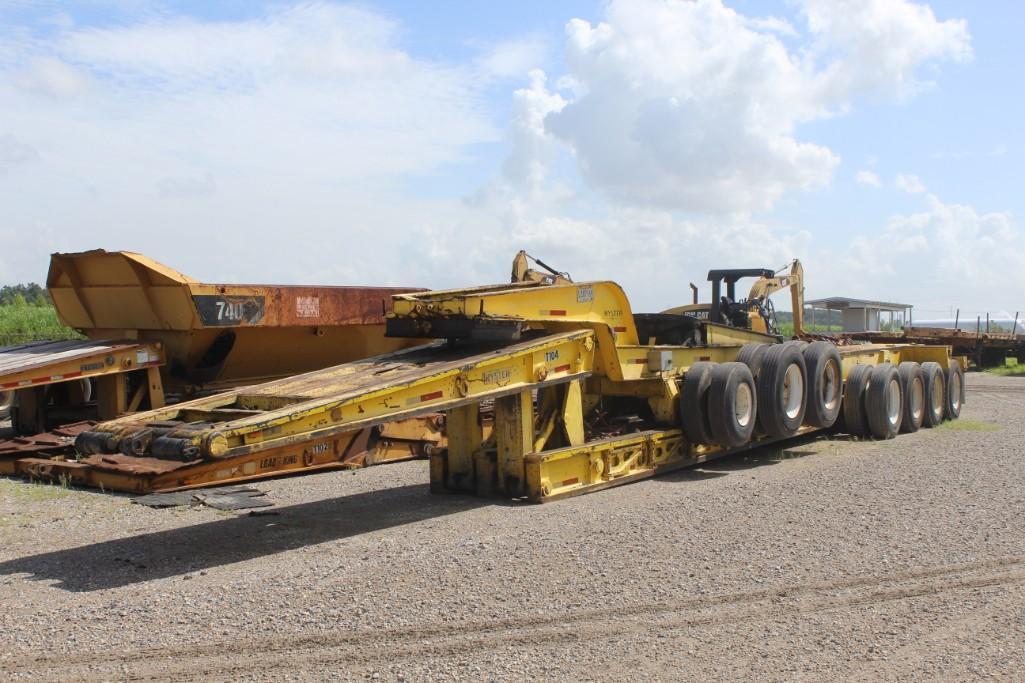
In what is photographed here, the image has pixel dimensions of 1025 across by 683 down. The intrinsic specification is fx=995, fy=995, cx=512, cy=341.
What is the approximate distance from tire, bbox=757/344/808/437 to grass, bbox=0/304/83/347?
17.5m

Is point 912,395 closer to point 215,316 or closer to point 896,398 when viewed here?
point 896,398

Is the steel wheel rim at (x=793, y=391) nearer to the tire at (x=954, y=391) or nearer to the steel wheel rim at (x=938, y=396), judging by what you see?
the steel wheel rim at (x=938, y=396)

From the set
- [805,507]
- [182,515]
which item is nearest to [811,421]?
[805,507]

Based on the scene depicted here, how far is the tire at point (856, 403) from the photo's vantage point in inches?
522

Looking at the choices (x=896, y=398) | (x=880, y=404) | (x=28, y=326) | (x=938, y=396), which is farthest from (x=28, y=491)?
(x=28, y=326)

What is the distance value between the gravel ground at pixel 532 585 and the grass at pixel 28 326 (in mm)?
15915

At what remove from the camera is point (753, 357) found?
11070 mm

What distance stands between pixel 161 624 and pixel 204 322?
21.1ft

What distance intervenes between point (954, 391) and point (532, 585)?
1179 cm

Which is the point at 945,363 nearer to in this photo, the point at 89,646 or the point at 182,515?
the point at 182,515

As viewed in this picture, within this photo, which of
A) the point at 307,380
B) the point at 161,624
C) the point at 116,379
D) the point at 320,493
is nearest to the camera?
the point at 161,624

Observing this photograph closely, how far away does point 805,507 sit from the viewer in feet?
27.4

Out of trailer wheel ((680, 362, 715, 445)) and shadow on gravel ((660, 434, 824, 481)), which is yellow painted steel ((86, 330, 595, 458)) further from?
shadow on gravel ((660, 434, 824, 481))

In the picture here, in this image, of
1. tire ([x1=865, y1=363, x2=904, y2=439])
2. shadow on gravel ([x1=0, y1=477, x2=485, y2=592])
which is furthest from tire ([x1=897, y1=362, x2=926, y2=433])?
shadow on gravel ([x1=0, y1=477, x2=485, y2=592])
